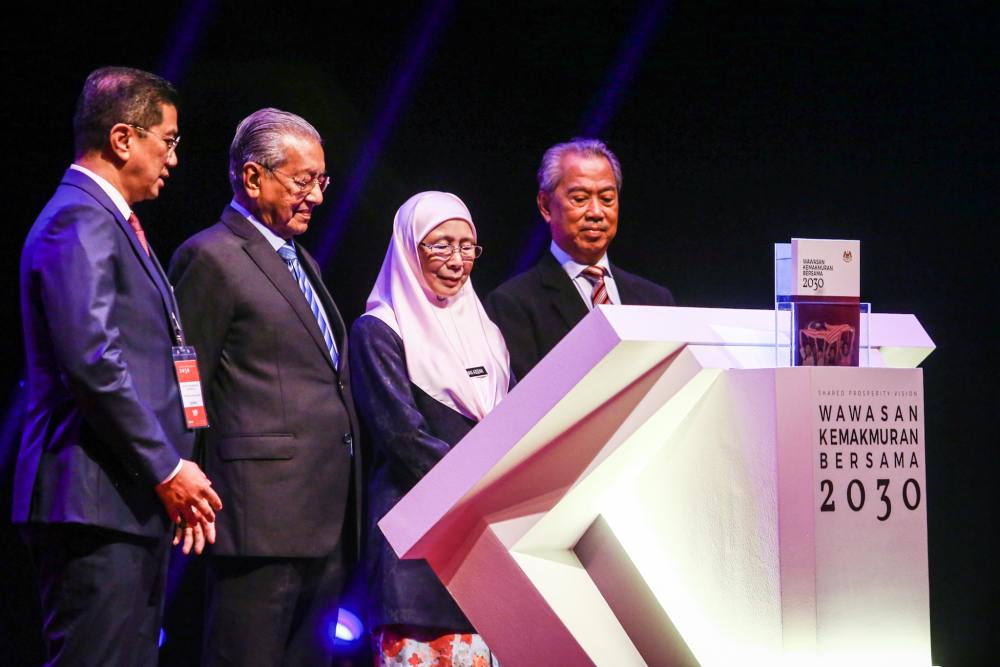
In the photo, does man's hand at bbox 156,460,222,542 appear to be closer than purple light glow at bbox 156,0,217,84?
Yes

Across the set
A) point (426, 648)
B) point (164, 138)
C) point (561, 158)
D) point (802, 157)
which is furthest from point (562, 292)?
point (802, 157)

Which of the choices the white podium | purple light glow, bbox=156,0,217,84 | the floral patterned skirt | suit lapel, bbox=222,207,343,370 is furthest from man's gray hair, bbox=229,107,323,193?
the white podium

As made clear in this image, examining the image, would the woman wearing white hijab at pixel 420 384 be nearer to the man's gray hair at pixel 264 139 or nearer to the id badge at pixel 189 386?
the man's gray hair at pixel 264 139

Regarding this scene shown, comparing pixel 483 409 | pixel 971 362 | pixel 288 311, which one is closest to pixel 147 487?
pixel 288 311

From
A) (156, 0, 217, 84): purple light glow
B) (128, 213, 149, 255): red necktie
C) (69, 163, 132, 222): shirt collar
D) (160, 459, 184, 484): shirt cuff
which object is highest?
(156, 0, 217, 84): purple light glow

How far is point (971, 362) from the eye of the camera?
3863 mm

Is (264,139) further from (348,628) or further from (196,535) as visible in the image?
(348,628)

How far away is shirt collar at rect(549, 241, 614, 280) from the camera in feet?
9.98

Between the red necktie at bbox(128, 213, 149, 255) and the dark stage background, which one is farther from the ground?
the dark stage background

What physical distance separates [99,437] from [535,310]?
1.23 meters

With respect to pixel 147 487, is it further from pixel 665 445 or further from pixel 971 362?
pixel 971 362

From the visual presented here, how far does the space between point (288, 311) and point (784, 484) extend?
1.56 metres

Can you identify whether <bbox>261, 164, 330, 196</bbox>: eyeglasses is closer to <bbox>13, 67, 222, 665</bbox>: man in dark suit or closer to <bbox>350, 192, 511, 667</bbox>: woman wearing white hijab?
<bbox>350, 192, 511, 667</bbox>: woman wearing white hijab

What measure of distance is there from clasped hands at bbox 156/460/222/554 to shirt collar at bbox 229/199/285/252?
2.20 feet
